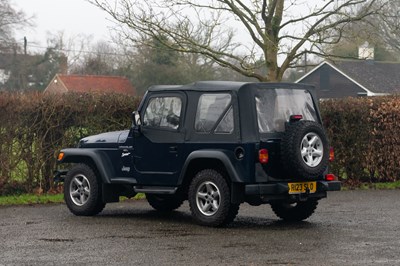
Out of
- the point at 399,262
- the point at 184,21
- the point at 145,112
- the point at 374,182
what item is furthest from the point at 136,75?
the point at 399,262

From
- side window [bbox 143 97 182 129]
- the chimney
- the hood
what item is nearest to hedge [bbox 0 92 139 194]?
the hood

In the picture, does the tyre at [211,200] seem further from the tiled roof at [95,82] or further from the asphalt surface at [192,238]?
the tiled roof at [95,82]

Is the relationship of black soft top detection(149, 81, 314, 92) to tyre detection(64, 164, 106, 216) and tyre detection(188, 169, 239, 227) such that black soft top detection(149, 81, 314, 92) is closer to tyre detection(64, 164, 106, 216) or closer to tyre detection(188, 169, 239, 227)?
tyre detection(188, 169, 239, 227)

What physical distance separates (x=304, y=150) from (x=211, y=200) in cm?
139

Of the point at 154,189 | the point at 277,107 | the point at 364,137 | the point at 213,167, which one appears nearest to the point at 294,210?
the point at 213,167

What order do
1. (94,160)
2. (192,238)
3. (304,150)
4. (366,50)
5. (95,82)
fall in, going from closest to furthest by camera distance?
(192,238) < (304,150) < (94,160) < (366,50) < (95,82)

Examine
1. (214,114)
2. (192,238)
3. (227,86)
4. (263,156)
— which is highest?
(227,86)

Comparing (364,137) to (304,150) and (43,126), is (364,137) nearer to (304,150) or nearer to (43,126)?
(43,126)

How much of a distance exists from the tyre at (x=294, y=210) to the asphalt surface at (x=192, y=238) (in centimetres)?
14

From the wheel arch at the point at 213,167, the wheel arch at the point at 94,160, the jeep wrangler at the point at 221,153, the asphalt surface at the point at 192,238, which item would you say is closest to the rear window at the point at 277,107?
the jeep wrangler at the point at 221,153

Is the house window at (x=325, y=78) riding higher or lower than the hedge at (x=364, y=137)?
higher

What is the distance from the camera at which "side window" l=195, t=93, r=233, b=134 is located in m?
11.6

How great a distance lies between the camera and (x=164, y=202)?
1370 cm

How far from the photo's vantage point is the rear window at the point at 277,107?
11.5m
